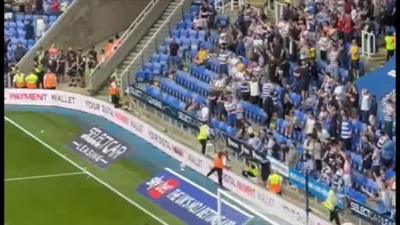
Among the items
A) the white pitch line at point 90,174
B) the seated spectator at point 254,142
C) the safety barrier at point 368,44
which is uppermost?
the safety barrier at point 368,44

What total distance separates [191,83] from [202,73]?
358mm

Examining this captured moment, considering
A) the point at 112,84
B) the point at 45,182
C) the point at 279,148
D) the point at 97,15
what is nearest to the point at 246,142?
the point at 279,148

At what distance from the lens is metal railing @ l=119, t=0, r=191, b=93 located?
2910 cm

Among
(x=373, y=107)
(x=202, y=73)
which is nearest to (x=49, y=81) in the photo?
(x=202, y=73)

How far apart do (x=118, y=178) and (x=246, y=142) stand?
2.66 meters

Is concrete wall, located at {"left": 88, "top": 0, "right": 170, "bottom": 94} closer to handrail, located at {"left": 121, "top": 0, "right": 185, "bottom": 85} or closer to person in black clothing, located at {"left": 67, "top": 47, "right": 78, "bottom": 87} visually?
handrail, located at {"left": 121, "top": 0, "right": 185, "bottom": 85}

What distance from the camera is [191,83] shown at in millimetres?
26703

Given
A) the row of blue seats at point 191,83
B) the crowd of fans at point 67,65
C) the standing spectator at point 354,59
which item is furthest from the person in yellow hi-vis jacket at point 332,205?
the crowd of fans at point 67,65

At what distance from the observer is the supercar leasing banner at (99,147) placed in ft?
78.5

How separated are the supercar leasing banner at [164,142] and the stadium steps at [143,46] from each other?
1.03 meters

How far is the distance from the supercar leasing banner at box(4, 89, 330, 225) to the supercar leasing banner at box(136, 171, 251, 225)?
64cm

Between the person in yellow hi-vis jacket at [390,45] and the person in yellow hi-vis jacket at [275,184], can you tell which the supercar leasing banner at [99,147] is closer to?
the person in yellow hi-vis jacket at [275,184]

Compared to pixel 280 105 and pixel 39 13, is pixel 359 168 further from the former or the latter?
pixel 39 13

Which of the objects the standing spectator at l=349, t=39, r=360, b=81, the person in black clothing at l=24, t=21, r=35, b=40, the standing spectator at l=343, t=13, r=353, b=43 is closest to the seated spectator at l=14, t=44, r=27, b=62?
the person in black clothing at l=24, t=21, r=35, b=40
